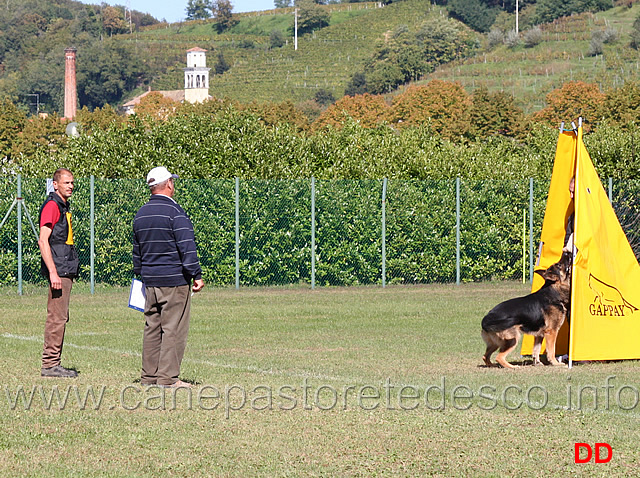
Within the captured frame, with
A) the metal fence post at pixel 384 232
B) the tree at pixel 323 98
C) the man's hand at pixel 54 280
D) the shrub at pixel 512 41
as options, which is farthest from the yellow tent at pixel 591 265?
the shrub at pixel 512 41

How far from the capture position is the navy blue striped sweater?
9.95m

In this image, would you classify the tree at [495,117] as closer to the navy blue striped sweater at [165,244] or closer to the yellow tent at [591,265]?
the yellow tent at [591,265]

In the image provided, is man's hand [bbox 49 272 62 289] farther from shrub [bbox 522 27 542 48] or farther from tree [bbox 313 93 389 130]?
shrub [bbox 522 27 542 48]

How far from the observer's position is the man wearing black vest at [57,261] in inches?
421

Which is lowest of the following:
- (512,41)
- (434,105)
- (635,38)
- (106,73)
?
(434,105)

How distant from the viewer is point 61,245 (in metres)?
10.8

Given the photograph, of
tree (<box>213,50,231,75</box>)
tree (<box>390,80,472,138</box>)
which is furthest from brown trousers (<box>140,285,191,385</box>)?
tree (<box>213,50,231,75</box>)

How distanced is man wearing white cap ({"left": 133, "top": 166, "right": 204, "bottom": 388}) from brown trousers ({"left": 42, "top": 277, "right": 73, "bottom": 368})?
121 centimetres

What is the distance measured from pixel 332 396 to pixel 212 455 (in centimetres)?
251

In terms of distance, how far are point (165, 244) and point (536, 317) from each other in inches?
176

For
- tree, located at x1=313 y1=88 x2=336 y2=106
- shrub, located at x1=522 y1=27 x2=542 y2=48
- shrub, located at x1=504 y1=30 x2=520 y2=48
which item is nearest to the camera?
tree, located at x1=313 y1=88 x2=336 y2=106

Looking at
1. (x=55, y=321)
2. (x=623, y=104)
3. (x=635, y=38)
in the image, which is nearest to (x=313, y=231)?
(x=55, y=321)

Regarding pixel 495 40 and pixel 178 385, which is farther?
pixel 495 40

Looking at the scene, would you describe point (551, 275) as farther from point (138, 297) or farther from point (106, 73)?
point (106, 73)
